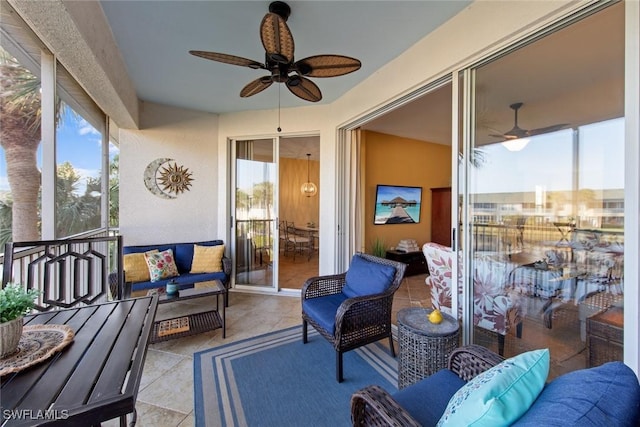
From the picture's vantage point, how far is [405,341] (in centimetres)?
186

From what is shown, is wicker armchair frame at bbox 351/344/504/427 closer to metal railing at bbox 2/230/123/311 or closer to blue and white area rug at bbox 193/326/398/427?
blue and white area rug at bbox 193/326/398/427

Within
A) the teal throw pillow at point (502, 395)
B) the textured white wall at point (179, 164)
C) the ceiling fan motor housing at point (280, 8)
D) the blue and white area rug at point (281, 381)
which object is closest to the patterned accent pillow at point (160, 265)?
the textured white wall at point (179, 164)

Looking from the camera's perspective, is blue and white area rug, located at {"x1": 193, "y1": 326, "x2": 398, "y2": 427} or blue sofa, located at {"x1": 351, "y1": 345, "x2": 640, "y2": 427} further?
blue and white area rug, located at {"x1": 193, "y1": 326, "x2": 398, "y2": 427}

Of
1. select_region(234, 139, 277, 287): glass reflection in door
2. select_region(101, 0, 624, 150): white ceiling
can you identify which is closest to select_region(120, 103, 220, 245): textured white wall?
select_region(234, 139, 277, 287): glass reflection in door

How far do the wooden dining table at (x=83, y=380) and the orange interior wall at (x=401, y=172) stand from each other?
13.5ft

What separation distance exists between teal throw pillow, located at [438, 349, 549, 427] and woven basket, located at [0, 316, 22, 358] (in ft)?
5.18

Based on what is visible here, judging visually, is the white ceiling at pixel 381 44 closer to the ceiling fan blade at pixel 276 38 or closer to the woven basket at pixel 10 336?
the ceiling fan blade at pixel 276 38

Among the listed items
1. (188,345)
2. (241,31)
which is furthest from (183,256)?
(241,31)

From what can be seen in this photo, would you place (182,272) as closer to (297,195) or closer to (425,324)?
(425,324)

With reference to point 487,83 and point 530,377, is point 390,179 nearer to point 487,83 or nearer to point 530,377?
point 487,83

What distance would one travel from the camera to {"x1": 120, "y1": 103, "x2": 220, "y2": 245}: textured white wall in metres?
3.77

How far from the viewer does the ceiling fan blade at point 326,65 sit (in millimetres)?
1897

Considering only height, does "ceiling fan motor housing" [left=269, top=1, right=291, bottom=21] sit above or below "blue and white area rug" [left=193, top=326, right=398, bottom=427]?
above

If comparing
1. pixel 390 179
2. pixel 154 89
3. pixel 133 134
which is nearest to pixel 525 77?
pixel 390 179
